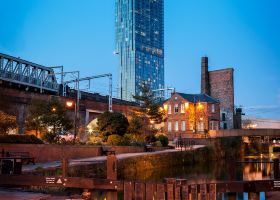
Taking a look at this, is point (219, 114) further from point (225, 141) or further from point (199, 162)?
point (199, 162)

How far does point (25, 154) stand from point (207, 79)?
7112 cm

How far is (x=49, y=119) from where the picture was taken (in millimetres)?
36344

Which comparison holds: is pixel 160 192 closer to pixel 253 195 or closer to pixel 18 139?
pixel 253 195

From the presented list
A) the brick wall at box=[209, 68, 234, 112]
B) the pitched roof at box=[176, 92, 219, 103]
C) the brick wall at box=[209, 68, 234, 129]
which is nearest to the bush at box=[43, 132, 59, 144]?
the pitched roof at box=[176, 92, 219, 103]

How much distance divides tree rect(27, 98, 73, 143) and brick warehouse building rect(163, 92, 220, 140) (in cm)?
4037

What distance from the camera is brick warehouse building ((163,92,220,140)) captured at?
77.5m

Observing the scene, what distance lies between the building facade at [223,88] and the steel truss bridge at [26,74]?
3944 centimetres

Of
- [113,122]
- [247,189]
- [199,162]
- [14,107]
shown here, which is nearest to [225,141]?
[199,162]

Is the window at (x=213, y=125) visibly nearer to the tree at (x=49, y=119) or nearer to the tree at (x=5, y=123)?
the tree at (x=49, y=119)

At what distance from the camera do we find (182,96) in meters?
80.4

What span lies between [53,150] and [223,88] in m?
66.0

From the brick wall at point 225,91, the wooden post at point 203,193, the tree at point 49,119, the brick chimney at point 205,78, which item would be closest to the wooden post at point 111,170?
the wooden post at point 203,193

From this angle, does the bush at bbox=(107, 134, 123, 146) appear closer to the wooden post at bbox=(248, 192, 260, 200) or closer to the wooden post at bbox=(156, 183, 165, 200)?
the wooden post at bbox=(248, 192, 260, 200)

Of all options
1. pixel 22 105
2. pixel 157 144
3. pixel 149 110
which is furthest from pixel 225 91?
pixel 22 105
